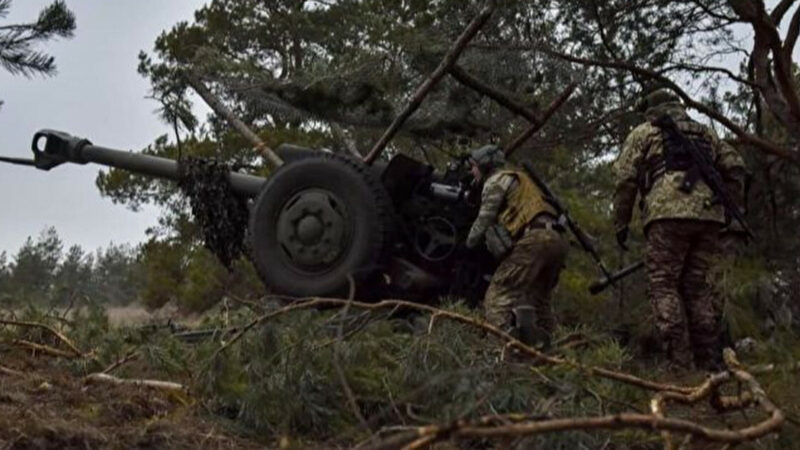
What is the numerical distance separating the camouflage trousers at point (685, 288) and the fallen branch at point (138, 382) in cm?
282

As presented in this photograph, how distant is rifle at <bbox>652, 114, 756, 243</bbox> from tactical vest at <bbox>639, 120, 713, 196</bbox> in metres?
0.02

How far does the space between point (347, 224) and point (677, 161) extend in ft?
6.55

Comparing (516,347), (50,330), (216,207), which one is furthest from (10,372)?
(216,207)

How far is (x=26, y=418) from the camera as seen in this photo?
335 centimetres

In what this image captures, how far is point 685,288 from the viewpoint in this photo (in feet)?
18.8

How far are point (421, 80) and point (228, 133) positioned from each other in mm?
8453

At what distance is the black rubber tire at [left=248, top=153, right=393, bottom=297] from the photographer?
5977mm

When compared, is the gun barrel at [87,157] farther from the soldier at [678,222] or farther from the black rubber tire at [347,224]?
the soldier at [678,222]

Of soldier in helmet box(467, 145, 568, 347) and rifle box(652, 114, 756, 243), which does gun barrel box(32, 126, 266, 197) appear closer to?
soldier in helmet box(467, 145, 568, 347)

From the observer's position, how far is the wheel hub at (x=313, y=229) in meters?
6.11

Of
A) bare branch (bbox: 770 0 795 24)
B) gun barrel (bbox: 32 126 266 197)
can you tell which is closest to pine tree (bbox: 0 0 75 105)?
gun barrel (bbox: 32 126 266 197)

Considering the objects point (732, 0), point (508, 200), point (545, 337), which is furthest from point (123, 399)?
point (732, 0)

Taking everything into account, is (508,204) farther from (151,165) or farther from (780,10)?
(780,10)

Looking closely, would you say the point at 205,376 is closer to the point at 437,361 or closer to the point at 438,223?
the point at 437,361
